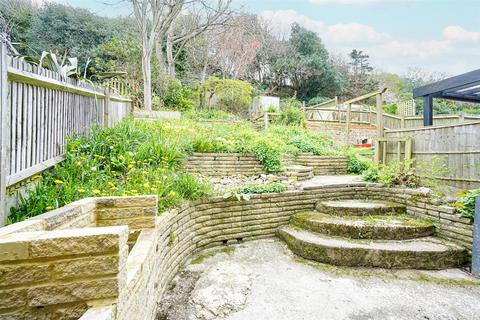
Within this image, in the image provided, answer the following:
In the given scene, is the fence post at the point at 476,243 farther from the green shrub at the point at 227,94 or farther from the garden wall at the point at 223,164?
the green shrub at the point at 227,94

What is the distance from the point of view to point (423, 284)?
9.33ft

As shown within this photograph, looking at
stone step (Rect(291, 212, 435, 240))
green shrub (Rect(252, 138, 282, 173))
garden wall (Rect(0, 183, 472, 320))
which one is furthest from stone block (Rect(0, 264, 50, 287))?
green shrub (Rect(252, 138, 282, 173))

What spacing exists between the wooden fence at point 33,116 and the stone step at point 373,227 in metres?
3.43

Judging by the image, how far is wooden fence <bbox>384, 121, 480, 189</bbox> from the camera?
416 cm

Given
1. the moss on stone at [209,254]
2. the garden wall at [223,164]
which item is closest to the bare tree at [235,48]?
the garden wall at [223,164]

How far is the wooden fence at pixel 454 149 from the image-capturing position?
416 centimetres

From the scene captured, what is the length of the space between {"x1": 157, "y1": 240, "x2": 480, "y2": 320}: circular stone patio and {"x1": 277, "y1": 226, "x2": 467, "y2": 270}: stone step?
0.10 meters

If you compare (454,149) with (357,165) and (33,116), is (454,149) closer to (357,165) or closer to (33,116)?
(357,165)

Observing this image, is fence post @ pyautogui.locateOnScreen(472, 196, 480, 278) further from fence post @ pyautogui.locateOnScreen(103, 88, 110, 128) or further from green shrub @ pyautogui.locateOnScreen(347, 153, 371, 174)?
fence post @ pyautogui.locateOnScreen(103, 88, 110, 128)

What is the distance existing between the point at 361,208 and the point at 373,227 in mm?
576

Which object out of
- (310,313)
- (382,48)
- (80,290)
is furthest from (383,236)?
(382,48)

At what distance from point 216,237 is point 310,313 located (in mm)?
1765

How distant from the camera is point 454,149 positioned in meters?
4.46

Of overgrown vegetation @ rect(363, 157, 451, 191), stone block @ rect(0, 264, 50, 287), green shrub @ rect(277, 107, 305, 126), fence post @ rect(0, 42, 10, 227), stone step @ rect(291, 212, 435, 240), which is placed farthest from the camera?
green shrub @ rect(277, 107, 305, 126)
